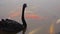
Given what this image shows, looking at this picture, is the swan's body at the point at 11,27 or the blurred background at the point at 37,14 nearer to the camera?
the swan's body at the point at 11,27

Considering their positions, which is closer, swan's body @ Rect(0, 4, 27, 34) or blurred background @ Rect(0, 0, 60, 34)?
swan's body @ Rect(0, 4, 27, 34)

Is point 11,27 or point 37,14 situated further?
point 37,14

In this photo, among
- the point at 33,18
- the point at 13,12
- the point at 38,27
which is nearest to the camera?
the point at 38,27

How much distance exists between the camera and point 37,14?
11.2 feet

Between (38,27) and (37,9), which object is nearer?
(38,27)

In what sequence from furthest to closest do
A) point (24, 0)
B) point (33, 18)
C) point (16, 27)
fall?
1. point (24, 0)
2. point (33, 18)
3. point (16, 27)

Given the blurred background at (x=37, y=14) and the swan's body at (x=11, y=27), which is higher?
the swan's body at (x=11, y=27)

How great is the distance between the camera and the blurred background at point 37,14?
9.27ft

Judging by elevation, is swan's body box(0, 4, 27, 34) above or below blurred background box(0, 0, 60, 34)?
above

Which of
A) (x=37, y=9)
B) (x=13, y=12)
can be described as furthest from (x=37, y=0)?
(x=13, y=12)

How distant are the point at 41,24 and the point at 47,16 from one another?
333 millimetres

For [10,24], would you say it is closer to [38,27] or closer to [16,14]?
[38,27]

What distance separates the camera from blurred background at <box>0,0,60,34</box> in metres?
2.83

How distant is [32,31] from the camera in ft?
8.91
